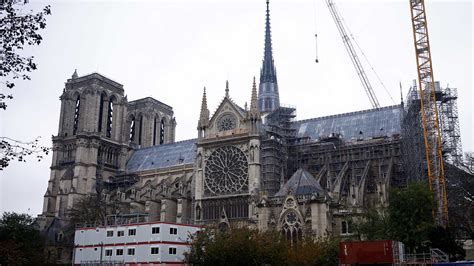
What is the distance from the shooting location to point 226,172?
74.1 m

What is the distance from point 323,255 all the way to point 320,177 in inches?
833

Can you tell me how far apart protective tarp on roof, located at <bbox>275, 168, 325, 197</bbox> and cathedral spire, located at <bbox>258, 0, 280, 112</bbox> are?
66.3m

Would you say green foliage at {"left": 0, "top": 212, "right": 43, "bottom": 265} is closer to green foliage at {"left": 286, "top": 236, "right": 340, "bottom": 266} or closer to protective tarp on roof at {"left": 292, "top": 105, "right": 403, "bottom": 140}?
green foliage at {"left": 286, "top": 236, "right": 340, "bottom": 266}

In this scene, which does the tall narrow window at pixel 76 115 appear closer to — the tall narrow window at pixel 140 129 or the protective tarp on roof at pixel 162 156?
the protective tarp on roof at pixel 162 156

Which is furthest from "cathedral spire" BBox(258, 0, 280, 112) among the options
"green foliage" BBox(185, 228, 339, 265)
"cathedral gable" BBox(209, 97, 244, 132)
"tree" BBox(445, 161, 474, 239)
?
"green foliage" BBox(185, 228, 339, 265)

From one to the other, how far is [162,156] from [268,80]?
42651 millimetres

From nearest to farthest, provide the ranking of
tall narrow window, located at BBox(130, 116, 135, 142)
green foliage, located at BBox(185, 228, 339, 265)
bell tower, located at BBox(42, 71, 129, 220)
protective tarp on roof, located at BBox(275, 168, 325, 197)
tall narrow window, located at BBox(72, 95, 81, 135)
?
green foliage, located at BBox(185, 228, 339, 265)
protective tarp on roof, located at BBox(275, 168, 325, 197)
bell tower, located at BBox(42, 71, 129, 220)
tall narrow window, located at BBox(72, 95, 81, 135)
tall narrow window, located at BBox(130, 116, 135, 142)

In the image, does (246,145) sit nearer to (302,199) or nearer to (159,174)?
(302,199)

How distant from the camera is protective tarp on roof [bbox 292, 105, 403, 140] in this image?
74.5 meters

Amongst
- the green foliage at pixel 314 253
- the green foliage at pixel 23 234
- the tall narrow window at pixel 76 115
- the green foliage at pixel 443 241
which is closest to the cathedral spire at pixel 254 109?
the green foliage at pixel 314 253

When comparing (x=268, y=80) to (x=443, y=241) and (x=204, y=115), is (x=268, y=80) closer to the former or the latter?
(x=204, y=115)

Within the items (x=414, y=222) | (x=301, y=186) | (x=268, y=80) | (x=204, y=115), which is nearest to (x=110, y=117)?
(x=204, y=115)

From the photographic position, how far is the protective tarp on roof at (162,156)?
96.6 metres

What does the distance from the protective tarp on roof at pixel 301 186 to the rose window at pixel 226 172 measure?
34.4 ft
